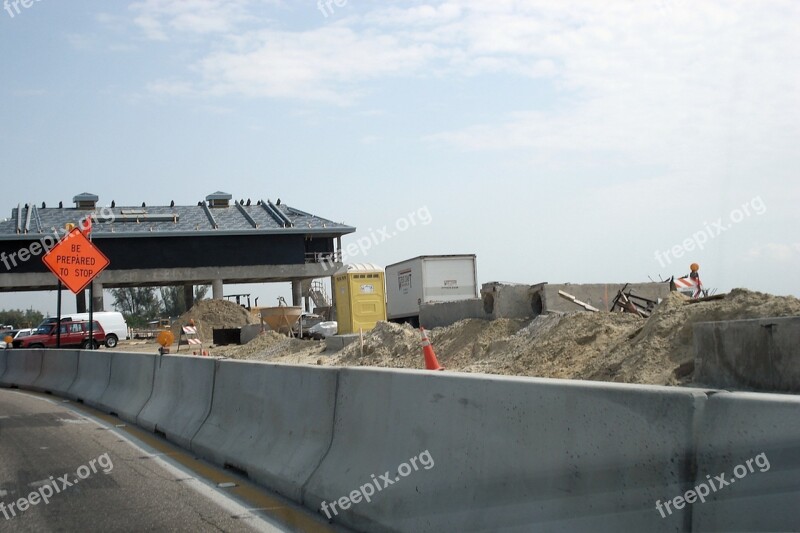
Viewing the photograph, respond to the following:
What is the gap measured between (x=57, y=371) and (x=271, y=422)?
15.0 meters

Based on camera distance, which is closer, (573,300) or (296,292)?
(573,300)

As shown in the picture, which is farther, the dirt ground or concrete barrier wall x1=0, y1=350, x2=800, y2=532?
the dirt ground

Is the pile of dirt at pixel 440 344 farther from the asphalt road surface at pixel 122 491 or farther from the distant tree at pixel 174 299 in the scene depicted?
the distant tree at pixel 174 299

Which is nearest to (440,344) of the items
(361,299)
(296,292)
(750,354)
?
(361,299)

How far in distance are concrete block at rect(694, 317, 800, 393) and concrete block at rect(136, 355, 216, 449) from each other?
644cm

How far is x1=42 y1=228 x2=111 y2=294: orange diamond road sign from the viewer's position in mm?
23797

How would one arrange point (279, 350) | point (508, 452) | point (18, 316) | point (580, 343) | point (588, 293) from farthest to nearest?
point (18, 316), point (279, 350), point (588, 293), point (580, 343), point (508, 452)

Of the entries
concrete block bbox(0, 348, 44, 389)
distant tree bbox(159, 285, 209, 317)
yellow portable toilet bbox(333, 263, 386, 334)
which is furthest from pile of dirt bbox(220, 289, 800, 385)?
distant tree bbox(159, 285, 209, 317)

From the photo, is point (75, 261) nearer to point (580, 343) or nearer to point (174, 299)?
point (580, 343)

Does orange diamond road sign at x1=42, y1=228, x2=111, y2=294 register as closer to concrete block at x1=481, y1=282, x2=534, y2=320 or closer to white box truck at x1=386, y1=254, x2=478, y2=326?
concrete block at x1=481, y1=282, x2=534, y2=320

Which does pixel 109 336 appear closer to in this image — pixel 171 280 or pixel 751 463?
pixel 171 280

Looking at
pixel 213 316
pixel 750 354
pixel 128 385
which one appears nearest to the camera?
pixel 750 354

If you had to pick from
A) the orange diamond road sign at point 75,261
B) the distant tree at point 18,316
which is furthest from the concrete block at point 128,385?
the distant tree at point 18,316

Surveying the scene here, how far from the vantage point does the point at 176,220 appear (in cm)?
7775
